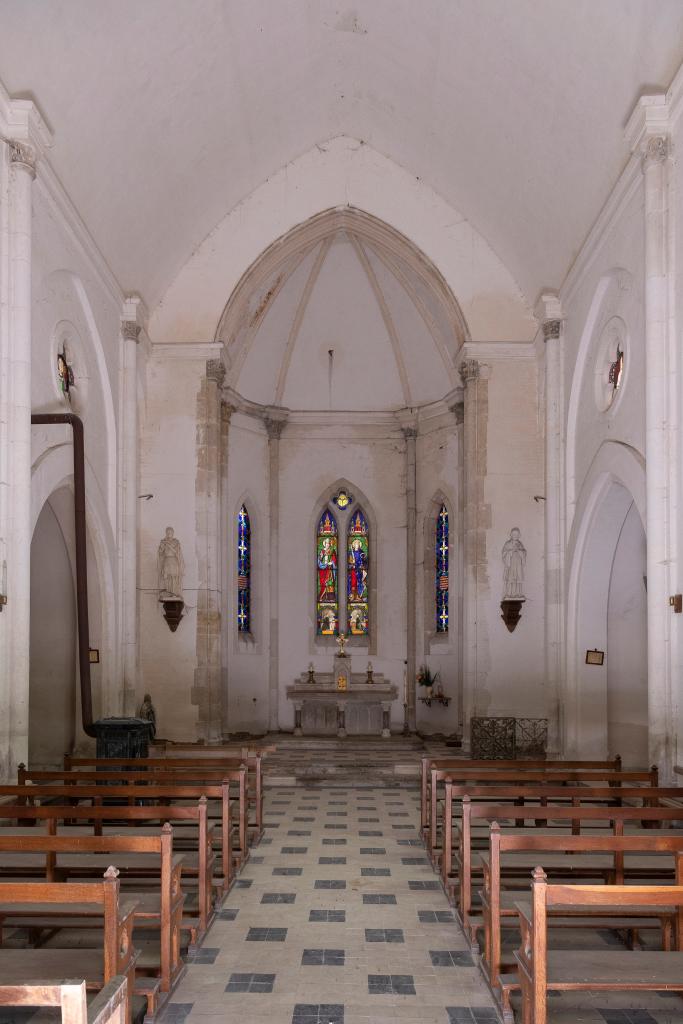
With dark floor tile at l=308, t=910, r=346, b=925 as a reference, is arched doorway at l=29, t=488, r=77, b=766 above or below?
above

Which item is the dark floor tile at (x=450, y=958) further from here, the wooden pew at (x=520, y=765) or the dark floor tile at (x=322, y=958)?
the wooden pew at (x=520, y=765)

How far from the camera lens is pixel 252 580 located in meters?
23.0

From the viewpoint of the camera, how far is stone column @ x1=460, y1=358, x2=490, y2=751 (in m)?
18.1

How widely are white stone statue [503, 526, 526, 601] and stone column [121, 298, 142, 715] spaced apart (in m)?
6.49

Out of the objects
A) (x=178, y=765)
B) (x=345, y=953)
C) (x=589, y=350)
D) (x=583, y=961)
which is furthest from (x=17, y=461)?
(x=589, y=350)

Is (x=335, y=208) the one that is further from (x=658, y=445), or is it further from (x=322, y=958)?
(x=322, y=958)

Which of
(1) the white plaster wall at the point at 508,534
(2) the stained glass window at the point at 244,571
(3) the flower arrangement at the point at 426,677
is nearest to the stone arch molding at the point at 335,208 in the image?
(1) the white plaster wall at the point at 508,534

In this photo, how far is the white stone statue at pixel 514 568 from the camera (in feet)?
58.3

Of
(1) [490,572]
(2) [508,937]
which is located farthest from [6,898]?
(1) [490,572]

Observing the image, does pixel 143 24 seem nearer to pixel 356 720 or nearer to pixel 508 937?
pixel 508 937

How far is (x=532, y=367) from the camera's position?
730 inches

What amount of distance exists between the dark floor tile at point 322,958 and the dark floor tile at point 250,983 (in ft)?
1.21

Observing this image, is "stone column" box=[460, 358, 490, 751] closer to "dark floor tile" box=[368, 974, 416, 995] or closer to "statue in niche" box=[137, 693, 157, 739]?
"statue in niche" box=[137, 693, 157, 739]

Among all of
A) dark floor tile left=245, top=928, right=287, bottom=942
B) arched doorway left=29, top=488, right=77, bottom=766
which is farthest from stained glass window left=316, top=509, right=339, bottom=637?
dark floor tile left=245, top=928, right=287, bottom=942
